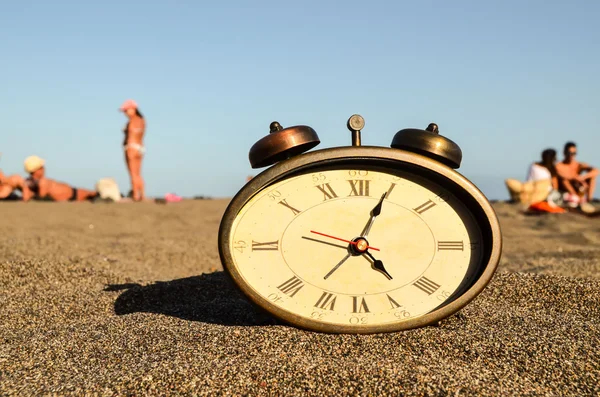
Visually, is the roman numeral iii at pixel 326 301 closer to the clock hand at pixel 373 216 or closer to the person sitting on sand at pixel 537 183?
the clock hand at pixel 373 216

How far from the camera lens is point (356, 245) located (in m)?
2.11

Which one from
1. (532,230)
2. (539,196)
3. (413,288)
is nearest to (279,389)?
(413,288)

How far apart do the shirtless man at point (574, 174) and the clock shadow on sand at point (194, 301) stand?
891 cm

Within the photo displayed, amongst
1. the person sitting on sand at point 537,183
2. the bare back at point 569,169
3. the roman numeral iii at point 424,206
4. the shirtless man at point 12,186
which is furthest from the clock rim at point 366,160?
the bare back at point 569,169

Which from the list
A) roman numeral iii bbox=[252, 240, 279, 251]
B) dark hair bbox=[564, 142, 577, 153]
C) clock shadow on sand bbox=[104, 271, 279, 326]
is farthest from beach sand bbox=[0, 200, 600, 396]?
dark hair bbox=[564, 142, 577, 153]

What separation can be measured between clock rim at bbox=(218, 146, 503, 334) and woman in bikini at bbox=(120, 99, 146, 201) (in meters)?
9.24

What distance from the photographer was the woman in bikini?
10.9 meters

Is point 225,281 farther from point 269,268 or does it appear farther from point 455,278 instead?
point 455,278

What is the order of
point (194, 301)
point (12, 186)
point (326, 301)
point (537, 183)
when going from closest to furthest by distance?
point (326, 301) < point (194, 301) < point (12, 186) < point (537, 183)

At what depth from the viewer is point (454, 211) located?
2.17 meters

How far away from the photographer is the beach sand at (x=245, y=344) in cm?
167

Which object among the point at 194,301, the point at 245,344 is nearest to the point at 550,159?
the point at 194,301

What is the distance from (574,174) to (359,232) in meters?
9.92

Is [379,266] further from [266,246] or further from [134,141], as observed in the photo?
[134,141]
